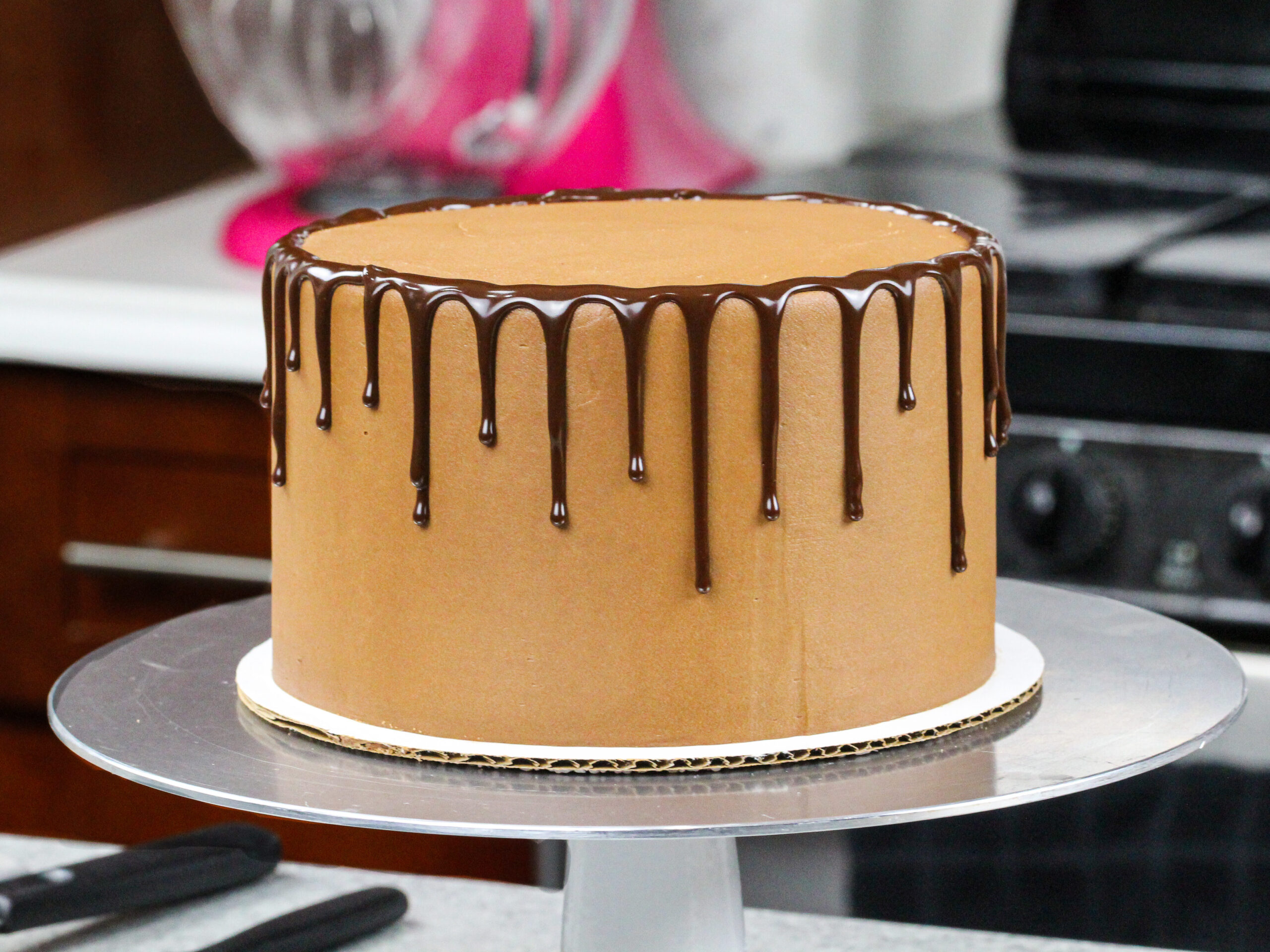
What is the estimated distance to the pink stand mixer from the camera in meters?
2.01

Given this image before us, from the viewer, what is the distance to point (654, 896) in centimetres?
84

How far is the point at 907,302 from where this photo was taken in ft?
2.64

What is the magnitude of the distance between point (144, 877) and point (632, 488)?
430mm

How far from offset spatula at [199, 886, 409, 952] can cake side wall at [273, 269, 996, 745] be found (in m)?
0.19

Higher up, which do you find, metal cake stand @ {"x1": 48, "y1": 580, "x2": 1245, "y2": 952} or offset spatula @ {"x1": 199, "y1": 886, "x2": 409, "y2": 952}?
metal cake stand @ {"x1": 48, "y1": 580, "x2": 1245, "y2": 952}

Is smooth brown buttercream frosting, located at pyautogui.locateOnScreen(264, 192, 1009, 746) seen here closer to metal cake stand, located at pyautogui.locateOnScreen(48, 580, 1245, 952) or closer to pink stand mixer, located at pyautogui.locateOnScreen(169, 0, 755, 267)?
metal cake stand, located at pyautogui.locateOnScreen(48, 580, 1245, 952)

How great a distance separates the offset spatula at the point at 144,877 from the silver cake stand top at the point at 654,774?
0.47ft

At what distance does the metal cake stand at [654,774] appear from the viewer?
0.72 metres

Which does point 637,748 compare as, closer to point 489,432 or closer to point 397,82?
point 489,432

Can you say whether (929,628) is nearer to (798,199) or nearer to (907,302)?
(907,302)

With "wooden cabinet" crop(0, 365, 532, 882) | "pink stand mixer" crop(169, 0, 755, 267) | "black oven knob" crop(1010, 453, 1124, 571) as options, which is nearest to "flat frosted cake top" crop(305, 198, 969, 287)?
"black oven knob" crop(1010, 453, 1124, 571)

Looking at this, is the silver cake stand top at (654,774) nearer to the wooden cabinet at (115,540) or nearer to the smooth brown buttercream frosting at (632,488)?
the smooth brown buttercream frosting at (632,488)

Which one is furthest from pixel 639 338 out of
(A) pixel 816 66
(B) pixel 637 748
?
(A) pixel 816 66

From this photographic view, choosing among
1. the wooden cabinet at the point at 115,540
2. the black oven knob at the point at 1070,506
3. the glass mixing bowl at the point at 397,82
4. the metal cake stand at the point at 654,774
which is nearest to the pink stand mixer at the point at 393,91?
the glass mixing bowl at the point at 397,82
